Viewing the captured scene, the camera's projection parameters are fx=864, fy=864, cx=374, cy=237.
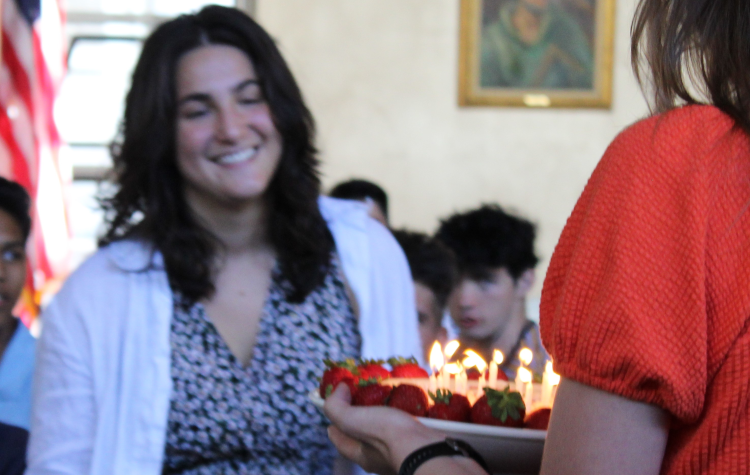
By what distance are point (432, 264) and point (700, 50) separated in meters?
2.18

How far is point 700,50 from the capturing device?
0.70 m

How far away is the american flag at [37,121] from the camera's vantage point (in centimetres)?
520

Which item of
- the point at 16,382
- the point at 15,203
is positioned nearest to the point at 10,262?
the point at 15,203

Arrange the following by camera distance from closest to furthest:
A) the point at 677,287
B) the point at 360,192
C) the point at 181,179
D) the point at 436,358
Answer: the point at 677,287
the point at 436,358
the point at 181,179
the point at 360,192

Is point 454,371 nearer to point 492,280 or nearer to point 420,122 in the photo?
point 492,280

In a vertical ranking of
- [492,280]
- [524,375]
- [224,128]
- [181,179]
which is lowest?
[492,280]

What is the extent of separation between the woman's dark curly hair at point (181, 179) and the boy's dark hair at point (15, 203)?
0.78m

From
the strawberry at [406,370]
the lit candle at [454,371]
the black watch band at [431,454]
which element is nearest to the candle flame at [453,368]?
the lit candle at [454,371]

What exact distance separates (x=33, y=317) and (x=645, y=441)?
15.7 ft

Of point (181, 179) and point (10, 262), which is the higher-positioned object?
point (181, 179)

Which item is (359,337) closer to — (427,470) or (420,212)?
(427,470)

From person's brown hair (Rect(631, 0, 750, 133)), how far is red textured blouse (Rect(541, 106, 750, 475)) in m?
0.03

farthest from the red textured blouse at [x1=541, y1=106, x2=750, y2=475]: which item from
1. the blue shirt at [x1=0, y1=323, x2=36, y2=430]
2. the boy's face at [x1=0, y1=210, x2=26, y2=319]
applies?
the boy's face at [x1=0, y1=210, x2=26, y2=319]

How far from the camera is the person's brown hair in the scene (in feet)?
2.23
